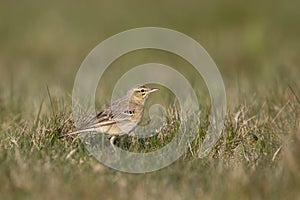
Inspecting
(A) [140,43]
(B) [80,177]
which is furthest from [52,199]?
(A) [140,43]

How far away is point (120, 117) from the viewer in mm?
6727

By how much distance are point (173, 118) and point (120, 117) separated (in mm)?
479

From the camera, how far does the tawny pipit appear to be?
6.57m

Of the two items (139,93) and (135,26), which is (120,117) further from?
(135,26)

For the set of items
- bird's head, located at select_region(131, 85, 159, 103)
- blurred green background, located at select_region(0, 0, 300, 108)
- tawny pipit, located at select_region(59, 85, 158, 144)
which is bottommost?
blurred green background, located at select_region(0, 0, 300, 108)

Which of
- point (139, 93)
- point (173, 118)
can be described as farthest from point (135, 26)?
point (173, 118)

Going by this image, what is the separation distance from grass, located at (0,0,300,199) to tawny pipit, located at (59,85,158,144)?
0.46ft

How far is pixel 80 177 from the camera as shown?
201 inches

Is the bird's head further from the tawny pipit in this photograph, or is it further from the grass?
the grass

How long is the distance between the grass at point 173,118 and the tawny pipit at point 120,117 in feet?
0.46

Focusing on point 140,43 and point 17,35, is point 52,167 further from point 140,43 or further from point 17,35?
point 17,35

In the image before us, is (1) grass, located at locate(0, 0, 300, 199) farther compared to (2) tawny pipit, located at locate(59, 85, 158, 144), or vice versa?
(2) tawny pipit, located at locate(59, 85, 158, 144)

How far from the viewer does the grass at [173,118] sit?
4.95 m

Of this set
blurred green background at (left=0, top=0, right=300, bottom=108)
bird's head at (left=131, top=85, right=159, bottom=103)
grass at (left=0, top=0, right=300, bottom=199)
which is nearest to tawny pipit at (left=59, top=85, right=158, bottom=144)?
bird's head at (left=131, top=85, right=159, bottom=103)
